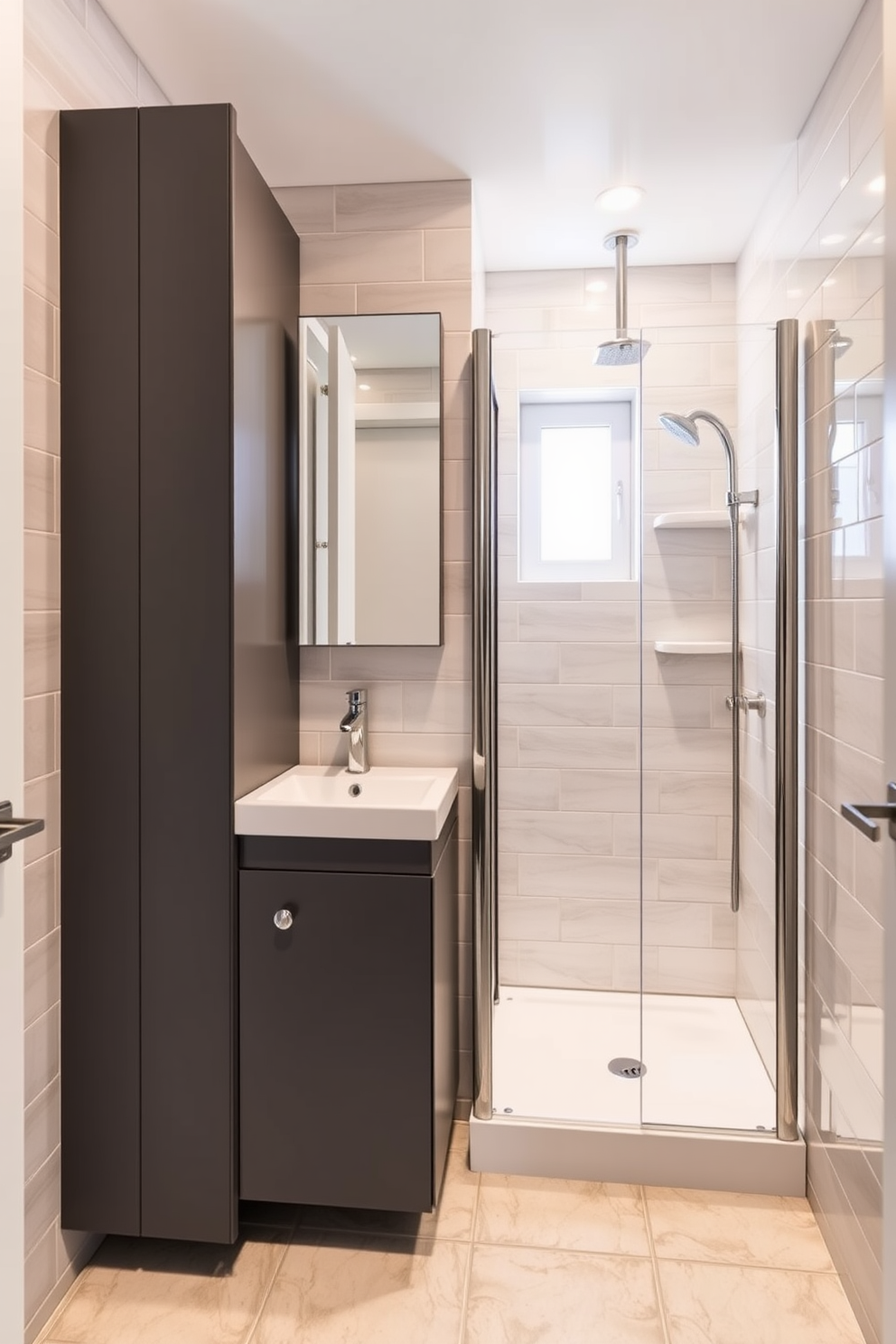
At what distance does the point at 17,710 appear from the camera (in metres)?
1.10

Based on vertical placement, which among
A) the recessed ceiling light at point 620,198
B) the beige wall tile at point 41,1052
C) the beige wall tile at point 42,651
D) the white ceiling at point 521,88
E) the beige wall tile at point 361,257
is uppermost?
the white ceiling at point 521,88

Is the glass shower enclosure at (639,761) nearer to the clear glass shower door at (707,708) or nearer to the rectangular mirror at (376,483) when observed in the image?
the clear glass shower door at (707,708)

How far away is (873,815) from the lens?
1149 millimetres

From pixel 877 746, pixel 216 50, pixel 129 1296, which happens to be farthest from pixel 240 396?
pixel 129 1296

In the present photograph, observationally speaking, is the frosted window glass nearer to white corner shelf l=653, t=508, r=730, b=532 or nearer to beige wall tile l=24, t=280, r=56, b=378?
white corner shelf l=653, t=508, r=730, b=532

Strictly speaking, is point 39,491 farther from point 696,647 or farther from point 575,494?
point 696,647

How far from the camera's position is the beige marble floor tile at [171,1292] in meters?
1.57

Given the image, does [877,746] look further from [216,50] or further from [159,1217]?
[216,50]

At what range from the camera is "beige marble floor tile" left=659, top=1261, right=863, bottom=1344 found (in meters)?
1.56

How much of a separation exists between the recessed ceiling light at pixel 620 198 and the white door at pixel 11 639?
1.63 meters

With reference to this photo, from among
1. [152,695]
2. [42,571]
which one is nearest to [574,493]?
[152,695]

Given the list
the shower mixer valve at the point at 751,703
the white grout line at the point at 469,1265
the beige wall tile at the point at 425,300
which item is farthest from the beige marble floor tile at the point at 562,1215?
the beige wall tile at the point at 425,300

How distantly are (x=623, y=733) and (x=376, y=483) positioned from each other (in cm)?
91

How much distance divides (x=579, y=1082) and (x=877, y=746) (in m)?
1.19
